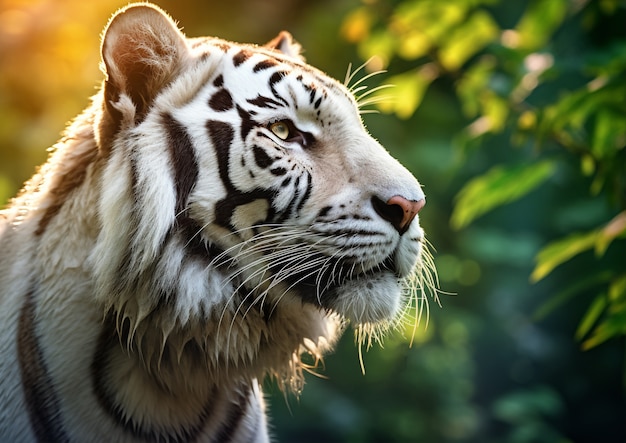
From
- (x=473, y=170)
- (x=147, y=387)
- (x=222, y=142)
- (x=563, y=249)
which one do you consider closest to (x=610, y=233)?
(x=563, y=249)

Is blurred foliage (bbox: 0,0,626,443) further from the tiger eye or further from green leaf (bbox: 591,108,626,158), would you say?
the tiger eye

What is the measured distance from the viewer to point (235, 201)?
3.38 feet

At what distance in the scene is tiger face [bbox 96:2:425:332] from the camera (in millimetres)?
1013

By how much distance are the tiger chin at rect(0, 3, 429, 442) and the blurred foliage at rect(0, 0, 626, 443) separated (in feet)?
1.64

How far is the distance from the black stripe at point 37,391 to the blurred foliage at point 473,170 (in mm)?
704

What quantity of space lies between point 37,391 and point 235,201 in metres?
0.37

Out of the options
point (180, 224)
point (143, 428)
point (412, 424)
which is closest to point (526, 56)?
point (180, 224)

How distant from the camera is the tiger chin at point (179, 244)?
100 centimetres

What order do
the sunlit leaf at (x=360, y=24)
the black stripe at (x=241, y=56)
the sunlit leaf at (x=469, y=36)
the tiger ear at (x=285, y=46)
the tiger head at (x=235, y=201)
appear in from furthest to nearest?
the sunlit leaf at (x=360, y=24), the sunlit leaf at (x=469, y=36), the tiger ear at (x=285, y=46), the black stripe at (x=241, y=56), the tiger head at (x=235, y=201)

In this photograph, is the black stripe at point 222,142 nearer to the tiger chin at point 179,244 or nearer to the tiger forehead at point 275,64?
the tiger chin at point 179,244

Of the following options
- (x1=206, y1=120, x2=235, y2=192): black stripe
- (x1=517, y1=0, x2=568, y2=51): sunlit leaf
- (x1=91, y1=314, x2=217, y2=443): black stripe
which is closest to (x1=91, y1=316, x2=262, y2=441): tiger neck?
(x1=91, y1=314, x2=217, y2=443): black stripe

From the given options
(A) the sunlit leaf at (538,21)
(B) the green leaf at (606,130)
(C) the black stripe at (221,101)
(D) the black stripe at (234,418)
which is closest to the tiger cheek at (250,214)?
(C) the black stripe at (221,101)

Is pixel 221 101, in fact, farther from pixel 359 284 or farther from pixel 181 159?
pixel 359 284

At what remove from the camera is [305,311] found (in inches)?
43.8
